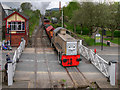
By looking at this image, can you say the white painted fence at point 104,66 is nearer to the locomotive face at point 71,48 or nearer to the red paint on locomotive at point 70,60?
the red paint on locomotive at point 70,60

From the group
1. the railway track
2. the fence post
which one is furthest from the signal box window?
the fence post

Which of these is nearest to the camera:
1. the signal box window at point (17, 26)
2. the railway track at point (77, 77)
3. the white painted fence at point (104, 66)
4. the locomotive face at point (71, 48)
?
the railway track at point (77, 77)

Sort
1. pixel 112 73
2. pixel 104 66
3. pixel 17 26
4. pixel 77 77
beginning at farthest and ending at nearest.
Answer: pixel 17 26 → pixel 104 66 → pixel 77 77 → pixel 112 73

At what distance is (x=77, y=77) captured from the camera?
43.3 feet

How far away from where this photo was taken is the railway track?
11.6m

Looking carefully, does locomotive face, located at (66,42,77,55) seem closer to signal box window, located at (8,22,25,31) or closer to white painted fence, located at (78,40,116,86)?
white painted fence, located at (78,40,116,86)

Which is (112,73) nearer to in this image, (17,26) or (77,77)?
(77,77)

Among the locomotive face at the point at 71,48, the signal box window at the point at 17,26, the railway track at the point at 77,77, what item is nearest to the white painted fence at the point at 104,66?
the railway track at the point at 77,77

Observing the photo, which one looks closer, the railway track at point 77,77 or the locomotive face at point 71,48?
the railway track at point 77,77

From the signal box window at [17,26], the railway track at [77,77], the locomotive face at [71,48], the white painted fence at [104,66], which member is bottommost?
the railway track at [77,77]

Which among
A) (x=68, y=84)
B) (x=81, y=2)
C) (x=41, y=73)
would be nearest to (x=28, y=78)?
(x=41, y=73)

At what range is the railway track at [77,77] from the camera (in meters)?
11.6

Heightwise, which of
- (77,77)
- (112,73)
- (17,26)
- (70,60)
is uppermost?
(17,26)

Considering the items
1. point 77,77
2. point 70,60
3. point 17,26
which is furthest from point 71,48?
point 17,26
